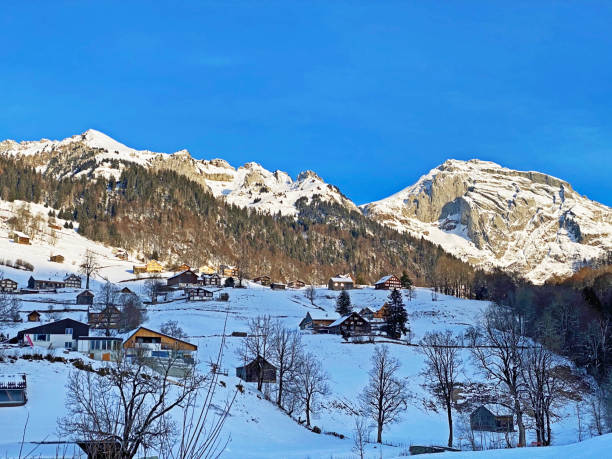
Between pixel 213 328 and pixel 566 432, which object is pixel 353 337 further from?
pixel 566 432

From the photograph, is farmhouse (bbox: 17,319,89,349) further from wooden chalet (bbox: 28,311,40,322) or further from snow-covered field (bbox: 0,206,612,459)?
wooden chalet (bbox: 28,311,40,322)

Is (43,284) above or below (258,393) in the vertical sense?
above

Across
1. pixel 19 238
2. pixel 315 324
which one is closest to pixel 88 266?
pixel 19 238

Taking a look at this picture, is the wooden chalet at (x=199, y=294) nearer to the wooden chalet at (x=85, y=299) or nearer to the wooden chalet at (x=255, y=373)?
the wooden chalet at (x=85, y=299)

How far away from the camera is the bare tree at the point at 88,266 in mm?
133400

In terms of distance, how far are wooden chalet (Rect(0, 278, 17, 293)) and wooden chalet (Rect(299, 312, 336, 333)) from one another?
57.4 m

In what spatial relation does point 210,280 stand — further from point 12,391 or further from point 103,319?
point 12,391

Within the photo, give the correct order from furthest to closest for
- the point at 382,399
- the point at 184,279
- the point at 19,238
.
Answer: the point at 19,238 < the point at 184,279 < the point at 382,399

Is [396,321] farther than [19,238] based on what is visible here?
No

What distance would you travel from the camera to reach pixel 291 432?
134ft

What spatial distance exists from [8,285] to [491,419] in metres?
96.8

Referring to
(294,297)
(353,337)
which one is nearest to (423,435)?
(353,337)

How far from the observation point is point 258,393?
165 feet

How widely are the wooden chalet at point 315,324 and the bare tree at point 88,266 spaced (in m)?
57.0
